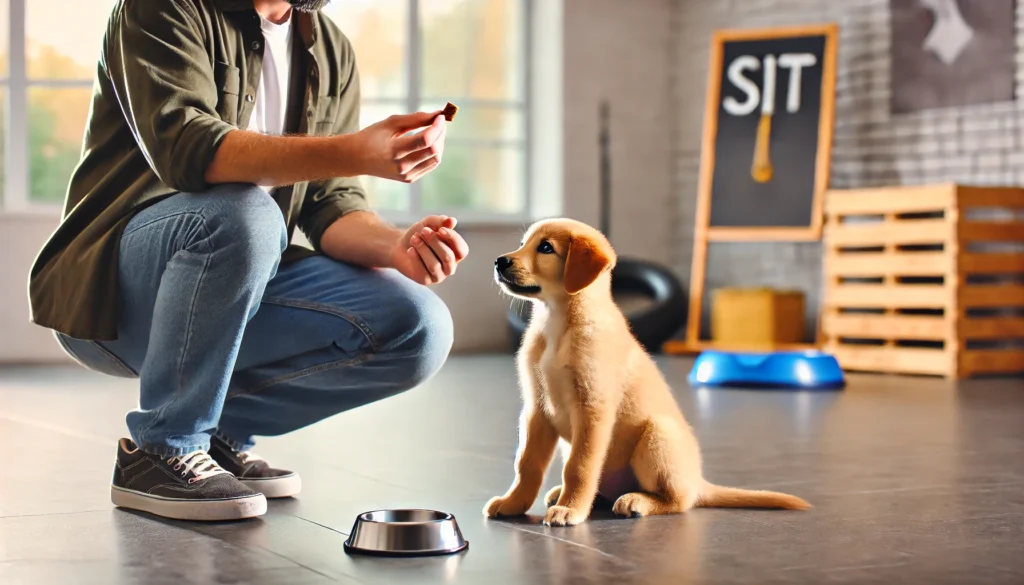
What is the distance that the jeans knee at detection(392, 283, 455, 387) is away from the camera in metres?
2.30

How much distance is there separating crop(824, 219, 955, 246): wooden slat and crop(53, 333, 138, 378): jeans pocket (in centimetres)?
411

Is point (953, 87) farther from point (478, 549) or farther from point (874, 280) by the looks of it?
point (478, 549)

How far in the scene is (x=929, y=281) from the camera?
592 cm

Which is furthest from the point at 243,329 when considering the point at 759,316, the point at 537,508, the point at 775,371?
the point at 759,316

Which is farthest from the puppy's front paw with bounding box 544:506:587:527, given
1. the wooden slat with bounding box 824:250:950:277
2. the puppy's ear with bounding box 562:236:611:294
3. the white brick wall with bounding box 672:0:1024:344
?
the white brick wall with bounding box 672:0:1024:344

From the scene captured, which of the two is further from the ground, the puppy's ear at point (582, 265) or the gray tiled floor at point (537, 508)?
the puppy's ear at point (582, 265)

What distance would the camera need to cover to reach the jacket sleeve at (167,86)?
6.76 ft

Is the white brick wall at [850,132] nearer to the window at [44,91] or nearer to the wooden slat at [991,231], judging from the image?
the wooden slat at [991,231]

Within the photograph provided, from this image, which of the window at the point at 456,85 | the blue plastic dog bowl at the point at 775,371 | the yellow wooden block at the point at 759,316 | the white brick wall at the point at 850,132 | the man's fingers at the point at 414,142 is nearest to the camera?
the man's fingers at the point at 414,142

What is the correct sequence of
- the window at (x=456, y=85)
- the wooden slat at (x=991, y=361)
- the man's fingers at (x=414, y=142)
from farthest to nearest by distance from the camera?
the window at (x=456, y=85) → the wooden slat at (x=991, y=361) → the man's fingers at (x=414, y=142)

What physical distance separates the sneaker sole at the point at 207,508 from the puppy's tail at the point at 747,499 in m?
0.76

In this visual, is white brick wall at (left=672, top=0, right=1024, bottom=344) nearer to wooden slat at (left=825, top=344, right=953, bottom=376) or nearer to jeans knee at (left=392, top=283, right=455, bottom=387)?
wooden slat at (left=825, top=344, right=953, bottom=376)

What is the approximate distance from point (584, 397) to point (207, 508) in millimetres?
640

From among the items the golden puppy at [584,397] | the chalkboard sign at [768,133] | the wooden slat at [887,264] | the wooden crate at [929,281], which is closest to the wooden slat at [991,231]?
the wooden crate at [929,281]
